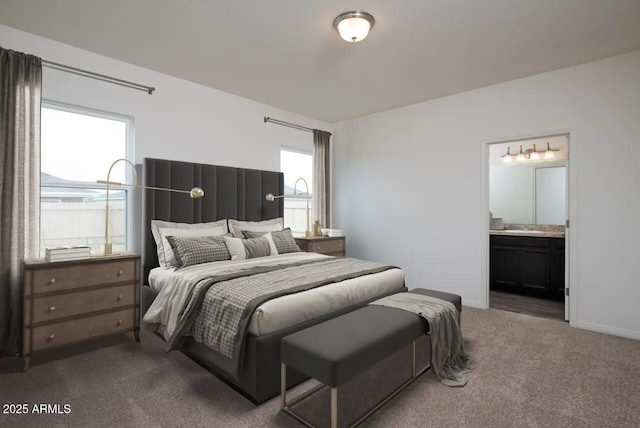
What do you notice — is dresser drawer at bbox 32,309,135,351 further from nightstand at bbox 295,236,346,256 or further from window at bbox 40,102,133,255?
nightstand at bbox 295,236,346,256

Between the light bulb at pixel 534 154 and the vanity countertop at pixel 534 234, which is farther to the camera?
the light bulb at pixel 534 154

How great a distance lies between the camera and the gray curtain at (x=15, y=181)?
8.80 ft

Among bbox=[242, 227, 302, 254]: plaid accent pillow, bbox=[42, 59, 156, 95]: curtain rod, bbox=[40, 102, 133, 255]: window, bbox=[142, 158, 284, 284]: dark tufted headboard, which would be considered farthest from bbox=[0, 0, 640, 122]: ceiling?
bbox=[242, 227, 302, 254]: plaid accent pillow

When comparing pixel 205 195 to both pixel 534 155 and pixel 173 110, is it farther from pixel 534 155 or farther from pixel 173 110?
pixel 534 155

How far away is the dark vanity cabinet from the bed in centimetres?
259

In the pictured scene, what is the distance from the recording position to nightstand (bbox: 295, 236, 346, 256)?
4.71 metres

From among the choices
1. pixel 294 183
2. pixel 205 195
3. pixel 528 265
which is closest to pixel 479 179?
pixel 528 265

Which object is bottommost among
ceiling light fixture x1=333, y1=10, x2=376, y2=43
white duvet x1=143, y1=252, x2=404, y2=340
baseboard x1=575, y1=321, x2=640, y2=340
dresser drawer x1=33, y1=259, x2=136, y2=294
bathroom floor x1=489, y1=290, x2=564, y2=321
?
bathroom floor x1=489, y1=290, x2=564, y2=321

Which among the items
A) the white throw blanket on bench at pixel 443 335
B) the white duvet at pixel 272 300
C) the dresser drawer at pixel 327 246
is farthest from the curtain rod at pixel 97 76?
the white throw blanket on bench at pixel 443 335

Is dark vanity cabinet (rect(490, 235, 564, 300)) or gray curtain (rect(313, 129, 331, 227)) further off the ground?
gray curtain (rect(313, 129, 331, 227))

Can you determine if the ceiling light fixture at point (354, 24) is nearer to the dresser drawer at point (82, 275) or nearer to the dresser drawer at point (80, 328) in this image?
the dresser drawer at point (82, 275)

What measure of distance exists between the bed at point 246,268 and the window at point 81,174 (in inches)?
11.9

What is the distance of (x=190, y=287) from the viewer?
2.60 m

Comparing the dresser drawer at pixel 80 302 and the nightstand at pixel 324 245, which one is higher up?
the nightstand at pixel 324 245
